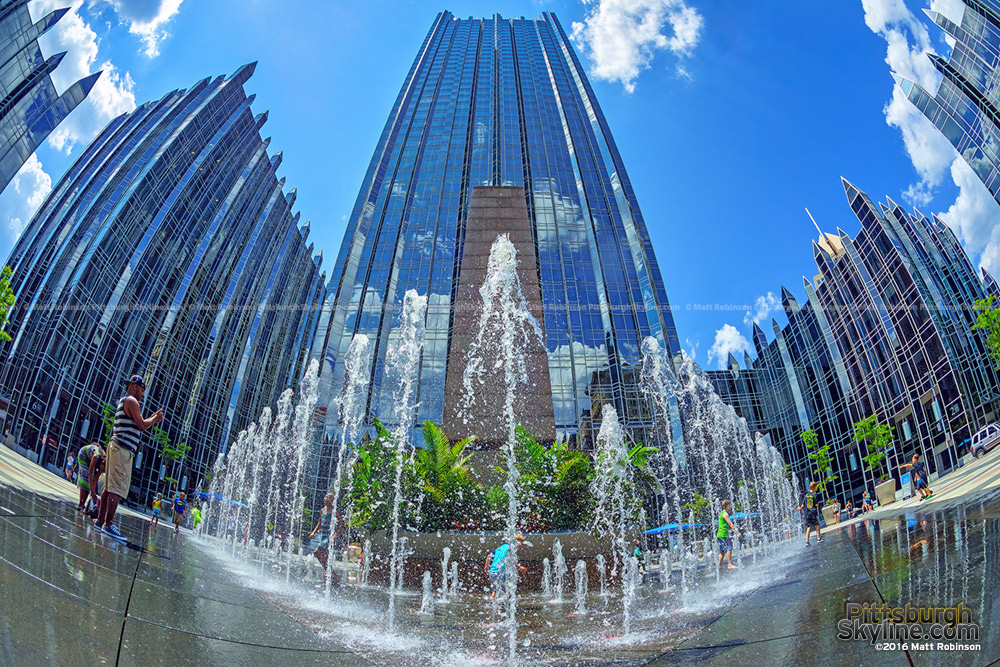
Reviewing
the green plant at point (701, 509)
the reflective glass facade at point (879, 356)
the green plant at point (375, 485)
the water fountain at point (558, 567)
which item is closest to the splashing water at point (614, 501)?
the water fountain at point (558, 567)

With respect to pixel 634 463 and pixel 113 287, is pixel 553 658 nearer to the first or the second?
pixel 634 463

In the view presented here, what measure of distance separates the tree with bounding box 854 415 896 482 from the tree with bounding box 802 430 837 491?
278 centimetres

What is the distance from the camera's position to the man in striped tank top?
5.14 m

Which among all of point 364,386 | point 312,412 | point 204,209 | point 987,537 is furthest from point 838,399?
point 204,209

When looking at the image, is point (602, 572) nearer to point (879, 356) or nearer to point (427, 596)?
point (427, 596)

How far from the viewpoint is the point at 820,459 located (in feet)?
127

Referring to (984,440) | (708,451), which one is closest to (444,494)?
(984,440)

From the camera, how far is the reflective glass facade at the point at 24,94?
17406 millimetres

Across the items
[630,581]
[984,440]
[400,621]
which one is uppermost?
[984,440]

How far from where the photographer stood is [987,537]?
176 inches

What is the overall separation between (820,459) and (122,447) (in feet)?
141

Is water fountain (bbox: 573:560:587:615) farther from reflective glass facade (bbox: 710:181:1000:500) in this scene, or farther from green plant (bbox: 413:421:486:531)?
reflective glass facade (bbox: 710:181:1000:500)

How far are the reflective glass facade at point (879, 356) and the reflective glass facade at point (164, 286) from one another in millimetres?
45790

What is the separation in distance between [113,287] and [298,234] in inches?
1491
